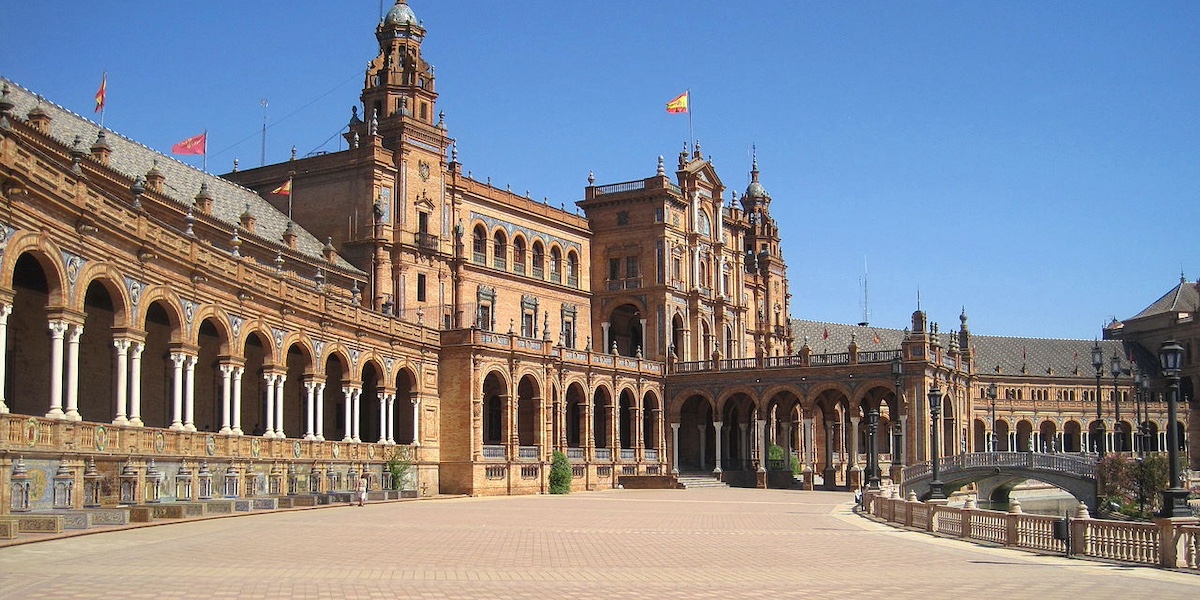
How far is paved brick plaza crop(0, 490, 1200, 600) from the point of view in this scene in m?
17.9

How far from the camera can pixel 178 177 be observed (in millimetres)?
54406

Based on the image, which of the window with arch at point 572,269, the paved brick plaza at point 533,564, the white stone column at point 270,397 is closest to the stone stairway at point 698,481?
the window with arch at point 572,269

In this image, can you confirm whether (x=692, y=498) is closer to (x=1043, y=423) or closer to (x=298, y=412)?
(x=298, y=412)

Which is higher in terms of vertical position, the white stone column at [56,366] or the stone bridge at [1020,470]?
the white stone column at [56,366]

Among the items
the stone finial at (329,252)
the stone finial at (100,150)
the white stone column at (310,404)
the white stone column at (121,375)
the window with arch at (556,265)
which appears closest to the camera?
the white stone column at (121,375)

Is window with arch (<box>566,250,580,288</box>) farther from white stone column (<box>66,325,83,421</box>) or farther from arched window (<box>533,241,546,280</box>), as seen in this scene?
white stone column (<box>66,325,83,421</box>)

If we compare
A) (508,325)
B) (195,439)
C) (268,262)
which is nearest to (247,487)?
(195,439)

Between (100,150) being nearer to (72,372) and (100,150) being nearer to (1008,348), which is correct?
Answer: (72,372)

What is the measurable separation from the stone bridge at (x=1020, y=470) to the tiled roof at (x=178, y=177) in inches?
1169

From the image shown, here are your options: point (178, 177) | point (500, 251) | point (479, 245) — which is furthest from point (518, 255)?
Result: point (178, 177)

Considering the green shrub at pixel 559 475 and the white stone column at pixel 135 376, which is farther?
the green shrub at pixel 559 475

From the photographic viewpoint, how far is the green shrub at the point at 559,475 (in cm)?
6550

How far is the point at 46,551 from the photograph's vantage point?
2153 cm

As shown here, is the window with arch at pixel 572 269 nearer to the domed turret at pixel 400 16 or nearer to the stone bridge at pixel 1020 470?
the domed turret at pixel 400 16
